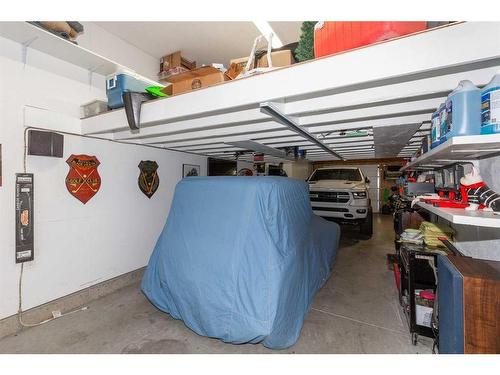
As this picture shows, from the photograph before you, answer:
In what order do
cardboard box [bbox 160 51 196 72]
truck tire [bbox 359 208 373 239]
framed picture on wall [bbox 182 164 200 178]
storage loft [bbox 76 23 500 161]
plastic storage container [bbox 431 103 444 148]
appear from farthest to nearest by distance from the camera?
truck tire [bbox 359 208 373 239] → framed picture on wall [bbox 182 164 200 178] → cardboard box [bbox 160 51 196 72] → plastic storage container [bbox 431 103 444 148] → storage loft [bbox 76 23 500 161]

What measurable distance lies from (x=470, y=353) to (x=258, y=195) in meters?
1.86

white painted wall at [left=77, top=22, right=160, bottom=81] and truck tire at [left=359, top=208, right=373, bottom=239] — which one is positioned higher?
white painted wall at [left=77, top=22, right=160, bottom=81]

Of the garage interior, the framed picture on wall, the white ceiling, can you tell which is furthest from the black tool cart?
the framed picture on wall

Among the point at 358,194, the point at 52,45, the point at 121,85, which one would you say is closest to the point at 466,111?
the point at 121,85

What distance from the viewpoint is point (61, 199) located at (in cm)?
293

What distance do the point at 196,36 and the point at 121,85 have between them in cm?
165

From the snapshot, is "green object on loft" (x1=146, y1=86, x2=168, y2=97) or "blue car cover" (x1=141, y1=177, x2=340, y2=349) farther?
"green object on loft" (x1=146, y1=86, x2=168, y2=97)

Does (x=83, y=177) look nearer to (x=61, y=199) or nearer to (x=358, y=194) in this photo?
(x=61, y=199)

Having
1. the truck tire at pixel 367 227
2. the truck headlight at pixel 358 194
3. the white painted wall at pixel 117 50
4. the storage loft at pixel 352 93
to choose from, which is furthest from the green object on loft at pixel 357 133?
the truck tire at pixel 367 227

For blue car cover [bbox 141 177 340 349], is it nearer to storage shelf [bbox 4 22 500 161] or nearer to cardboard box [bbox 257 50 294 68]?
storage shelf [bbox 4 22 500 161]

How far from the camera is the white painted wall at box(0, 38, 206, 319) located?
2461 mm

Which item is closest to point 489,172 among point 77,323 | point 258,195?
point 258,195

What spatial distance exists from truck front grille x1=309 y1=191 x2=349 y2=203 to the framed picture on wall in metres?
3.29
